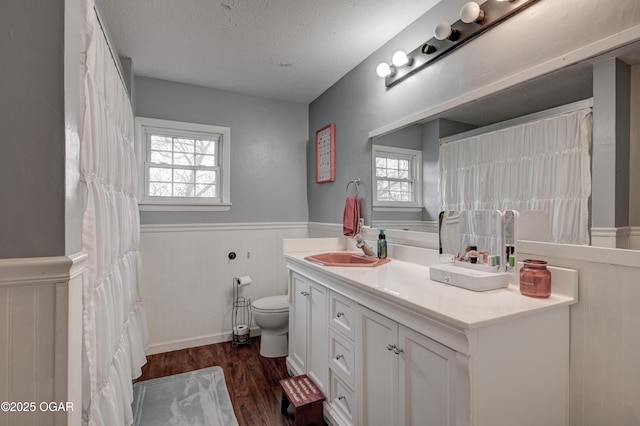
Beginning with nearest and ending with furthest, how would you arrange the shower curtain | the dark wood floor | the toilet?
the shower curtain
the dark wood floor
the toilet

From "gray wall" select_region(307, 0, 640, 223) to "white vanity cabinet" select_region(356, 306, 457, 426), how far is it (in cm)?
120

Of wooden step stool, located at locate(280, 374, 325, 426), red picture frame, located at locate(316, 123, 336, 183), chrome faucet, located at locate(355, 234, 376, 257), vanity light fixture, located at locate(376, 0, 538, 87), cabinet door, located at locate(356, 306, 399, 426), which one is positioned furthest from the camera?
red picture frame, located at locate(316, 123, 336, 183)

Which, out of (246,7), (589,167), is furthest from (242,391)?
(246,7)

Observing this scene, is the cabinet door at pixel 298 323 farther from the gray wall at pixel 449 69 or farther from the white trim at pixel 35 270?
the white trim at pixel 35 270

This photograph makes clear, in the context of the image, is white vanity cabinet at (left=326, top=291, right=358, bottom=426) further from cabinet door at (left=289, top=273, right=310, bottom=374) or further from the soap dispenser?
the soap dispenser

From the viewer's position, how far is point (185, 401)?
2.08 meters

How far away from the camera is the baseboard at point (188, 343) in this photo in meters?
2.81

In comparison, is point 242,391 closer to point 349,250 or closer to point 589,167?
point 349,250

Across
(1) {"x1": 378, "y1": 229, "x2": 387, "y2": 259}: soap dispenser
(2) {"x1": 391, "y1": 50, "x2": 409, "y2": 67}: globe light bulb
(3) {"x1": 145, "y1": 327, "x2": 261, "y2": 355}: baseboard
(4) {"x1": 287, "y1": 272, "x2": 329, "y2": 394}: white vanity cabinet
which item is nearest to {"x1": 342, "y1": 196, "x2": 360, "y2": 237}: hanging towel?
(1) {"x1": 378, "y1": 229, "x2": 387, "y2": 259}: soap dispenser

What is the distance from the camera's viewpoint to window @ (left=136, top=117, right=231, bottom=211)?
9.30ft

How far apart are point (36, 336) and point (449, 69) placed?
2101 millimetres

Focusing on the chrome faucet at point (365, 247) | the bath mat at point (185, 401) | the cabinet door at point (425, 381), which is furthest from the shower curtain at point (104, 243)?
the chrome faucet at point (365, 247)

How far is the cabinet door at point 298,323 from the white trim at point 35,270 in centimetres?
142

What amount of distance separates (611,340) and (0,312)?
1.89 metres
